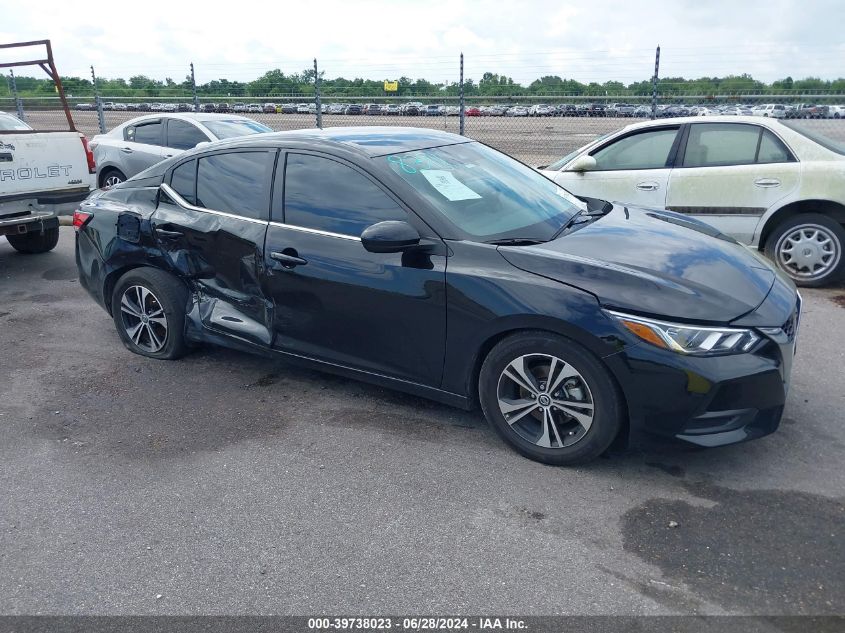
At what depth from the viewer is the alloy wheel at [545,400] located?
347 cm

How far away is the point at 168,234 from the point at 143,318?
2.28ft

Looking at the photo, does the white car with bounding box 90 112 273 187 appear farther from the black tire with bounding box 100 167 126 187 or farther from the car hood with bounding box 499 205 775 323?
the car hood with bounding box 499 205 775 323

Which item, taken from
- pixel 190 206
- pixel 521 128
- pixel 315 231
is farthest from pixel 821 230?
pixel 521 128

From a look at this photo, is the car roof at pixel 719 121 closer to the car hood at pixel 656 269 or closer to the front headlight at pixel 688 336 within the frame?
the car hood at pixel 656 269

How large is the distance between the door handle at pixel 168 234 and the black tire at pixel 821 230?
5.04 metres

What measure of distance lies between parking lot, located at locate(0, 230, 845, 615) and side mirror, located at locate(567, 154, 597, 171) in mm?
3115

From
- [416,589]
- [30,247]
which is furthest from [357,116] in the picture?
[416,589]

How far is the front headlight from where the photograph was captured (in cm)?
324

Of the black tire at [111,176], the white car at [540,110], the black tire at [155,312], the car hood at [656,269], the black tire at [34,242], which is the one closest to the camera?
the car hood at [656,269]

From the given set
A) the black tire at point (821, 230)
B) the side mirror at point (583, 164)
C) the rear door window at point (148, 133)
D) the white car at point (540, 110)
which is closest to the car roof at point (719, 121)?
the side mirror at point (583, 164)

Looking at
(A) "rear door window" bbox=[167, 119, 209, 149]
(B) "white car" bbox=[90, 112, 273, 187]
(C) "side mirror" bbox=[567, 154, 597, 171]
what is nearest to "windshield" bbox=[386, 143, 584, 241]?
(C) "side mirror" bbox=[567, 154, 597, 171]

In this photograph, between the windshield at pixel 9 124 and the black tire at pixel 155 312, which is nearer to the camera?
the black tire at pixel 155 312

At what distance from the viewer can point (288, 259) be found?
4.20 meters

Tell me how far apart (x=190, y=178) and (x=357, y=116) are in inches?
522
